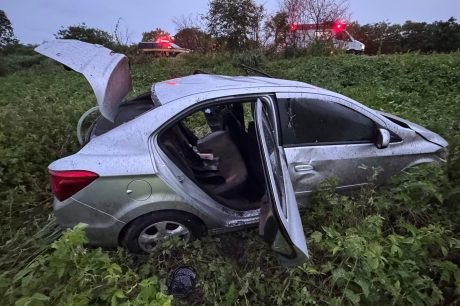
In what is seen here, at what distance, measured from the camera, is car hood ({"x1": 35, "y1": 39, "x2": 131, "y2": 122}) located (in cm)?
243

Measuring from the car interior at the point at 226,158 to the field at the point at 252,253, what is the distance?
0.36 meters

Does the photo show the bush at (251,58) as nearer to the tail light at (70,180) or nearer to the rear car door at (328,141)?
the rear car door at (328,141)

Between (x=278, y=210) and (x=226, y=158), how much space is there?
5.89ft

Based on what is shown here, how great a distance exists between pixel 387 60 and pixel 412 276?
29.0 feet

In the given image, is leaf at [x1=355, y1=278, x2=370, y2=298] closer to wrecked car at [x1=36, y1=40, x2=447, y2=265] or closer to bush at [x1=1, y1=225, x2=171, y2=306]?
wrecked car at [x1=36, y1=40, x2=447, y2=265]

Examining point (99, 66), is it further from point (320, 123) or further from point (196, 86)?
point (320, 123)

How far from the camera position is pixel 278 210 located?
1.84 m

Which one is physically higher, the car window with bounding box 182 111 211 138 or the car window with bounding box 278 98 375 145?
the car window with bounding box 278 98 375 145

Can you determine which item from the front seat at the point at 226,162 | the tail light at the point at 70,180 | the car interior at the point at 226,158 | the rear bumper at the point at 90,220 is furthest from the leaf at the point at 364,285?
the tail light at the point at 70,180

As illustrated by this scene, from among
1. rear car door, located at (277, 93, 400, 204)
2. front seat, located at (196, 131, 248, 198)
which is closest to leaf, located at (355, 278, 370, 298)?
rear car door, located at (277, 93, 400, 204)

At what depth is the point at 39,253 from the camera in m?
2.64

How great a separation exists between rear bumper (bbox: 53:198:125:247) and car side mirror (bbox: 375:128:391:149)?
87.6 inches

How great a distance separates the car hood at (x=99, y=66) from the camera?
2428 mm

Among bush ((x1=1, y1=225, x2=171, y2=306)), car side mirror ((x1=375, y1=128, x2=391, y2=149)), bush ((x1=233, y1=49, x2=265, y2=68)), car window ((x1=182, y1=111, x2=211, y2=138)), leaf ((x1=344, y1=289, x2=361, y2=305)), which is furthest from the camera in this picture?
bush ((x1=233, y1=49, x2=265, y2=68))
